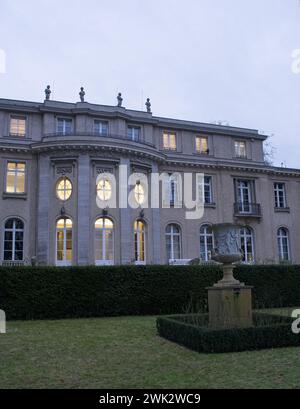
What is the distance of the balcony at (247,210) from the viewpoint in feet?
105

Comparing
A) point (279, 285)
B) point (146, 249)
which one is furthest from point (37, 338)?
point (146, 249)

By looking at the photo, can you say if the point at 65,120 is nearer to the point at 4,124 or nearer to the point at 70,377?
the point at 4,124

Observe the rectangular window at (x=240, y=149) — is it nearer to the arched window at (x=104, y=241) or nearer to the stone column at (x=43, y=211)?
the arched window at (x=104, y=241)

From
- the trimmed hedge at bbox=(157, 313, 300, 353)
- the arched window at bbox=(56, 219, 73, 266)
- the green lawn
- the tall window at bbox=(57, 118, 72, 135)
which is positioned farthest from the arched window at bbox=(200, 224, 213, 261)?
the trimmed hedge at bbox=(157, 313, 300, 353)

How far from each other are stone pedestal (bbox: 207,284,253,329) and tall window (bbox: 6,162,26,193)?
18.5 metres

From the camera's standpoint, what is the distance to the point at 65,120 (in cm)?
2897

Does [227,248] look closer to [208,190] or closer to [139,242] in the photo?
[139,242]

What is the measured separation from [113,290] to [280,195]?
A: 21.0 meters

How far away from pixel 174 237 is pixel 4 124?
13.5 meters

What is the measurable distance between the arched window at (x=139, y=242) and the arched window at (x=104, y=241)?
1768 millimetres

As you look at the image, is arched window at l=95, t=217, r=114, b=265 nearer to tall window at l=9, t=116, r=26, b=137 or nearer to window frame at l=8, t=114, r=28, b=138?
window frame at l=8, t=114, r=28, b=138

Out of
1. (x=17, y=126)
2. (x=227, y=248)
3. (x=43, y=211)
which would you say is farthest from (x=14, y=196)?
(x=227, y=248)

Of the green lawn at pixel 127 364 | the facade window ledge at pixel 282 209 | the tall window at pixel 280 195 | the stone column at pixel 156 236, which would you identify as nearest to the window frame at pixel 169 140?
the stone column at pixel 156 236

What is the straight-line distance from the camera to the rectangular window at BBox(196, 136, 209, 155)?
32812mm
